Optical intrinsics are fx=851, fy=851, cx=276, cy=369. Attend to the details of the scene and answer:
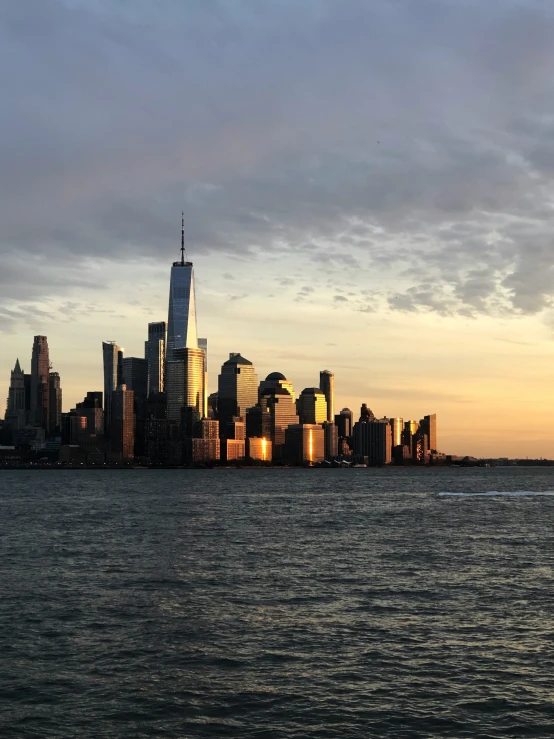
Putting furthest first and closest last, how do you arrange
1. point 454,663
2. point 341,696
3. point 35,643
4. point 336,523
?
point 336,523
point 35,643
point 454,663
point 341,696

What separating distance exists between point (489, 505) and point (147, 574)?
4462 inches

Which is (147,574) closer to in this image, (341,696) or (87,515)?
(341,696)

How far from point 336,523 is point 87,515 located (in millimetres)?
43405

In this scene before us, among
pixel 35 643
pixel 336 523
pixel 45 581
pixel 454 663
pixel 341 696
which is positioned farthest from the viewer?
pixel 336 523

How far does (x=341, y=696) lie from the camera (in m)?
35.0

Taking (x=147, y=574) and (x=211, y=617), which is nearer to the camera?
(x=211, y=617)

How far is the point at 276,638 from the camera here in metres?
44.6

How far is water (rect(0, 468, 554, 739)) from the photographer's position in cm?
3259

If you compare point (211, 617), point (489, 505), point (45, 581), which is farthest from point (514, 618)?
point (489, 505)

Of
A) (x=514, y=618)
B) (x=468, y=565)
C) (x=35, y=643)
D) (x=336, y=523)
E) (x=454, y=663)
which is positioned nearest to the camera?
(x=454, y=663)

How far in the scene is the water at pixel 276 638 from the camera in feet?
107

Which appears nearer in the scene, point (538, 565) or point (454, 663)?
point (454, 663)

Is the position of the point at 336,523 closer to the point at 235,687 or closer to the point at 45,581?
the point at 45,581

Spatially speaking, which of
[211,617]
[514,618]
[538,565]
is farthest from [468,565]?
[211,617]
